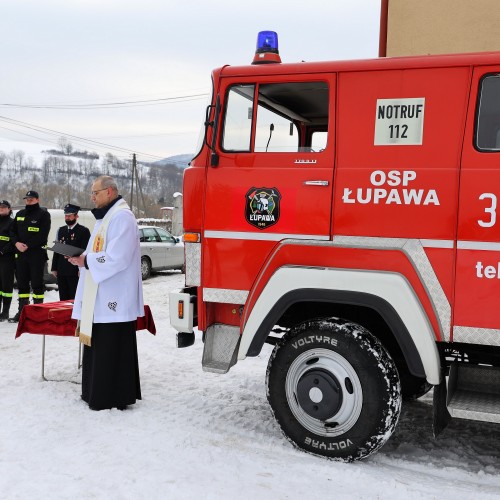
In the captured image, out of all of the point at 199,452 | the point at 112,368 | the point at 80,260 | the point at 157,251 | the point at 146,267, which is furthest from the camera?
the point at 157,251

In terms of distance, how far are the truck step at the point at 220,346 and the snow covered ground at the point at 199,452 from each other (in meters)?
0.56

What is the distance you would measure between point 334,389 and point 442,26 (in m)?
6.85

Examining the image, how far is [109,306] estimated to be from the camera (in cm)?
481

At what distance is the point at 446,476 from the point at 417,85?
2.60 metres

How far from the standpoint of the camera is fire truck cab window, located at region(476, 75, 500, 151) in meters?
3.56

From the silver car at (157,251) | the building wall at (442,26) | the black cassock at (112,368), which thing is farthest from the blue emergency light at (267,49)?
the silver car at (157,251)

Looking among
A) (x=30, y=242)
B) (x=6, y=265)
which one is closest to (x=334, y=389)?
(x=30, y=242)

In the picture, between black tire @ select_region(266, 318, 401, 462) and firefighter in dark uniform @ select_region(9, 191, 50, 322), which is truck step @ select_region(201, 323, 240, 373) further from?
firefighter in dark uniform @ select_region(9, 191, 50, 322)

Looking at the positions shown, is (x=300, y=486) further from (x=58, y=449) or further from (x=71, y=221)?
(x=71, y=221)

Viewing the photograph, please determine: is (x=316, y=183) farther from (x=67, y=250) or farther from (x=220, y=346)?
(x=67, y=250)

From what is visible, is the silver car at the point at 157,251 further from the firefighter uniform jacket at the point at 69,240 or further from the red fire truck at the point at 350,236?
the red fire truck at the point at 350,236

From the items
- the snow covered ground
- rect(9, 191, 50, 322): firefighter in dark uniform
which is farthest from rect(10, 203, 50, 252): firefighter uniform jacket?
the snow covered ground


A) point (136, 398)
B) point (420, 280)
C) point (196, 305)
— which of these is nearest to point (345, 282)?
point (420, 280)

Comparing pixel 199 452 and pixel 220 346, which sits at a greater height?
pixel 220 346
